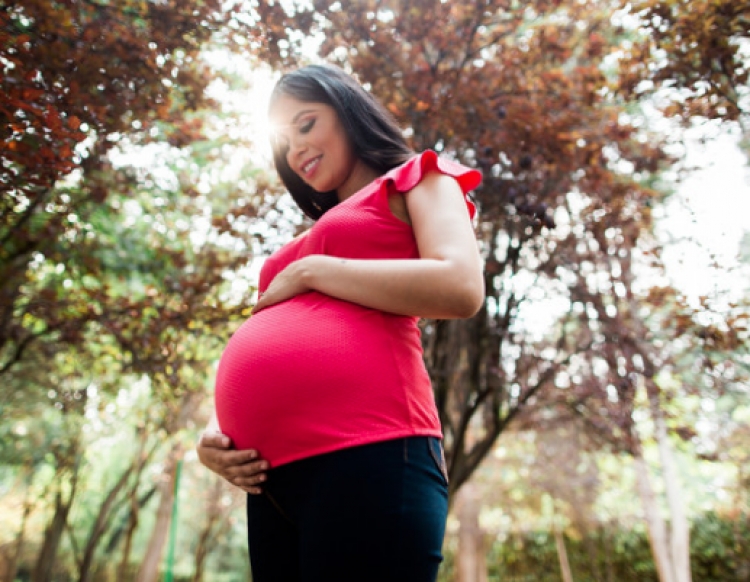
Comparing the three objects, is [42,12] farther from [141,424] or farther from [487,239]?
[141,424]

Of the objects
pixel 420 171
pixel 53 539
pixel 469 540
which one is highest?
pixel 420 171

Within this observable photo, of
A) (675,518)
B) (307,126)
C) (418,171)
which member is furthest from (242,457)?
(675,518)

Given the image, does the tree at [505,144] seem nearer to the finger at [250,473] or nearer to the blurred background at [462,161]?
the blurred background at [462,161]

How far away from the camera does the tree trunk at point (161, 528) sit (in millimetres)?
8867

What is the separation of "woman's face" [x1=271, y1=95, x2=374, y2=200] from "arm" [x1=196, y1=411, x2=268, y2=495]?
630 mm

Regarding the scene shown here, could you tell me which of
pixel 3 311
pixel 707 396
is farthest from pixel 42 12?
pixel 707 396

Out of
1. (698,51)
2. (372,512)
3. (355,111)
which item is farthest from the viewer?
(698,51)

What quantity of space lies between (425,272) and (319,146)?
0.51 m

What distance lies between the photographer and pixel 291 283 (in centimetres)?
106

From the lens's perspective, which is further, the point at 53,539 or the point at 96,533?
the point at 53,539

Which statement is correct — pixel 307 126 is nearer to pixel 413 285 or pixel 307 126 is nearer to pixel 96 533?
pixel 413 285

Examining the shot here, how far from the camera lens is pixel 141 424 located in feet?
27.8

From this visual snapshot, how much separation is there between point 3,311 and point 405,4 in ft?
10.7

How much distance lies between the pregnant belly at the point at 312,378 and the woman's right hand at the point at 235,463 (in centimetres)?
2
